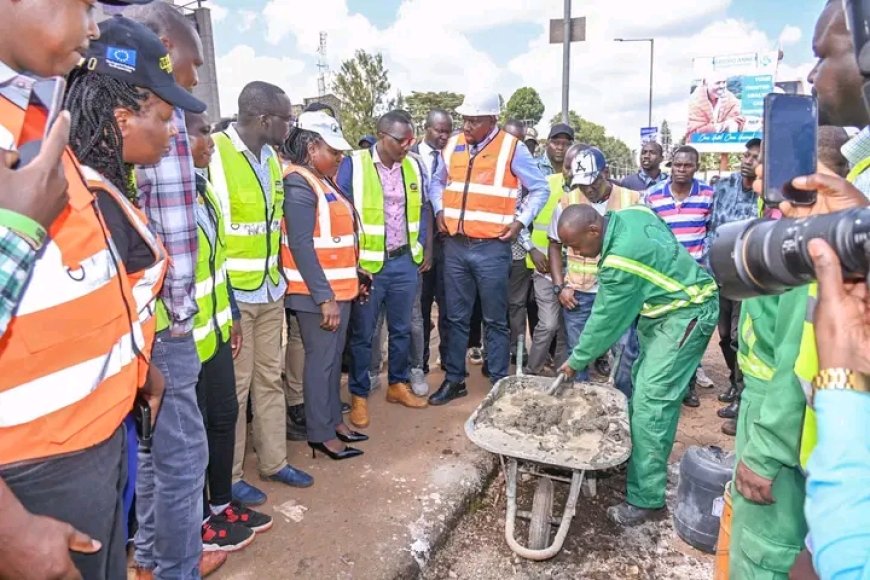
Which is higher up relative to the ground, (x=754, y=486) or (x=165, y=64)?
(x=165, y=64)

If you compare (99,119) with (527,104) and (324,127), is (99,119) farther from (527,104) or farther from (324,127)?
(527,104)

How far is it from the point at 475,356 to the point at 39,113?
4.43 meters

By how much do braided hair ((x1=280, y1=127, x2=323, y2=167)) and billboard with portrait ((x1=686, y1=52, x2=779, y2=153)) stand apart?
8551mm

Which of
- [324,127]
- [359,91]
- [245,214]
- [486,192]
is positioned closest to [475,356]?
[486,192]

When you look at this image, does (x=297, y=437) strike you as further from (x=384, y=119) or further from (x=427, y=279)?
(x=384, y=119)

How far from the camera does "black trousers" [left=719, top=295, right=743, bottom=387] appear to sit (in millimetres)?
4434

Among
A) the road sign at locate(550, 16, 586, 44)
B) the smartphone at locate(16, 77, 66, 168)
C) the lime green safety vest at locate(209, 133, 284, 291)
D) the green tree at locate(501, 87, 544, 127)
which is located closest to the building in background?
the road sign at locate(550, 16, 586, 44)

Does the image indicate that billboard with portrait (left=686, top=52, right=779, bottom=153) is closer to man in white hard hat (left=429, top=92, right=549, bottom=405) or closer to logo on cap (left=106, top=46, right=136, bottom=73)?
man in white hard hat (left=429, top=92, right=549, bottom=405)

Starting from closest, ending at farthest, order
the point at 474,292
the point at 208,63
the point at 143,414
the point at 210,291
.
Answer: the point at 143,414
the point at 210,291
the point at 474,292
the point at 208,63

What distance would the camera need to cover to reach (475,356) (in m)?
5.28

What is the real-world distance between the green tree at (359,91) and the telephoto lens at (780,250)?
20632 mm

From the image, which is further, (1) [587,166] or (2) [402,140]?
(1) [587,166]

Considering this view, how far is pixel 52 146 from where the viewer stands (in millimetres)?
968

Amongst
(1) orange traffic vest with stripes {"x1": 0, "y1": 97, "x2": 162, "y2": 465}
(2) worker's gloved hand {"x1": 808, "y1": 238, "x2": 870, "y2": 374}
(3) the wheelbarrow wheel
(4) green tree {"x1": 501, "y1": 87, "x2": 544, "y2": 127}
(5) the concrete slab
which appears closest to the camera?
(2) worker's gloved hand {"x1": 808, "y1": 238, "x2": 870, "y2": 374}
